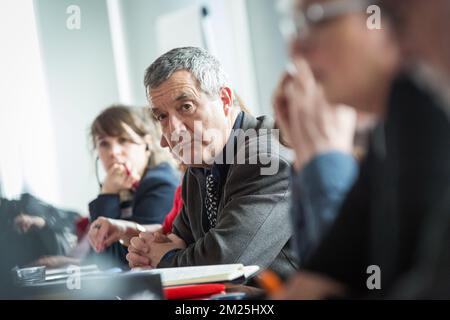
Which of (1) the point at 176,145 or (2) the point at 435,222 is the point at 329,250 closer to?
(2) the point at 435,222

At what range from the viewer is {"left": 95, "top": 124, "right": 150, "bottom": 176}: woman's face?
8.69 feet

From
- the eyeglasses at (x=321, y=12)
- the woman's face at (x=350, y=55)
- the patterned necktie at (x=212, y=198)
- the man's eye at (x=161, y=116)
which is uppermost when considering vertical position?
the eyeglasses at (x=321, y=12)

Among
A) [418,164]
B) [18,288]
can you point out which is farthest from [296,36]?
[18,288]

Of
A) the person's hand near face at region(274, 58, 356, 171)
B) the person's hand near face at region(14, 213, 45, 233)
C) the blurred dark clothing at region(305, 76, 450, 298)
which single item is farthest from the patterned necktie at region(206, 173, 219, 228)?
the person's hand near face at region(14, 213, 45, 233)

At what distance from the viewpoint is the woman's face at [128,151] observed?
265 centimetres

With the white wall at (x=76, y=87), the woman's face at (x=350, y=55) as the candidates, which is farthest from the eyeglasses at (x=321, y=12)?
the white wall at (x=76, y=87)

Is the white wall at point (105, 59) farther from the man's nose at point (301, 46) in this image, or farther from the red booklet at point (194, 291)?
the man's nose at point (301, 46)

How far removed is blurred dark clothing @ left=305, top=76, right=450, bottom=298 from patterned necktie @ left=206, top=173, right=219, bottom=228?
1.03m

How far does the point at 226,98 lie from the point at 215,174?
215 millimetres

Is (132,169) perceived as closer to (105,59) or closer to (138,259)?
(138,259)

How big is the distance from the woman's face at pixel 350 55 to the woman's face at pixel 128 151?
1.91 meters

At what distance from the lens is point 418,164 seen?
25.7 inches

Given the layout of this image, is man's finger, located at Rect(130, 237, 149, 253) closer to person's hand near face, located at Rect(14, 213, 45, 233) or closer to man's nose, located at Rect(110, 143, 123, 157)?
man's nose, located at Rect(110, 143, 123, 157)

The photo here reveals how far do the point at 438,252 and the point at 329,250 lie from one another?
6.1 inches
